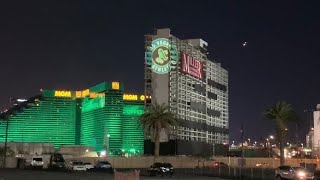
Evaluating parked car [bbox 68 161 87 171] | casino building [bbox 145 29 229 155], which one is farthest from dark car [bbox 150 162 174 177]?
casino building [bbox 145 29 229 155]

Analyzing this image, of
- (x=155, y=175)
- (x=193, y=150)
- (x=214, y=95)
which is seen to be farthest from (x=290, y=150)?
(x=155, y=175)

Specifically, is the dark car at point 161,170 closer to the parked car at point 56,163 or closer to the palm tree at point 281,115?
the parked car at point 56,163

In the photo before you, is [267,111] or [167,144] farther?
[167,144]

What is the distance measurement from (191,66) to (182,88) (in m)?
7.92

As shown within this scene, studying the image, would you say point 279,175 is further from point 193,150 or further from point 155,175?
point 193,150

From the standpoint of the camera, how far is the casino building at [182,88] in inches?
5778

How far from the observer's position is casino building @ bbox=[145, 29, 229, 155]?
481 ft

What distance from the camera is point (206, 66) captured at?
18025cm

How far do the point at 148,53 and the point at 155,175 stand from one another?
8843 centimetres

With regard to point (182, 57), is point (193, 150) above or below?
below

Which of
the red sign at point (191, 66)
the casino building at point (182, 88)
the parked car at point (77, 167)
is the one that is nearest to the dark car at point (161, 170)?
the parked car at point (77, 167)

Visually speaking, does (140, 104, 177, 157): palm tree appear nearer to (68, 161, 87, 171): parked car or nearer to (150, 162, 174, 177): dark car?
(68, 161, 87, 171): parked car

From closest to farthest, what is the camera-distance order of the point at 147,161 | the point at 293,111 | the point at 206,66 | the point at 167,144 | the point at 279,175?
1. the point at 279,175
2. the point at 293,111
3. the point at 147,161
4. the point at 167,144
5. the point at 206,66

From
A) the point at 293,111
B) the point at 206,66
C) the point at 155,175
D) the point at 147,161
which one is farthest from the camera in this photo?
the point at 206,66
